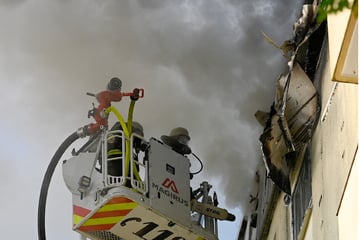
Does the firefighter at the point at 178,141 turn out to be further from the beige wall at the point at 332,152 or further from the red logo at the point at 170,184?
the beige wall at the point at 332,152

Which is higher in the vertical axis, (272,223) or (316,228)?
(272,223)

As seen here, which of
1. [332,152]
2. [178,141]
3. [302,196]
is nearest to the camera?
[332,152]

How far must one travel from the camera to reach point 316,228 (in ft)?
23.4

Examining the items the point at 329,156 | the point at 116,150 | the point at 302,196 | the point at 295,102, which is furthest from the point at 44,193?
the point at 329,156

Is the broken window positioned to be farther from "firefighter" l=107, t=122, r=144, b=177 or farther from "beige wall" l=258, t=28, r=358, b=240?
"firefighter" l=107, t=122, r=144, b=177

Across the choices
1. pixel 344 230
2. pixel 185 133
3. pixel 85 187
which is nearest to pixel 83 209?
pixel 85 187

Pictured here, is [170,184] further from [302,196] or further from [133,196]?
[302,196]

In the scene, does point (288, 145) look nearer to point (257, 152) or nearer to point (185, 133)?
point (185, 133)

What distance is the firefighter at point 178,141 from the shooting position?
949cm

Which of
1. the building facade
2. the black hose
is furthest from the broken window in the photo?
the black hose

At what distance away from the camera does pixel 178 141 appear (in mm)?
9539

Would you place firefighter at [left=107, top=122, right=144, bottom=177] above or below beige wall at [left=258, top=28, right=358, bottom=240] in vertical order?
above

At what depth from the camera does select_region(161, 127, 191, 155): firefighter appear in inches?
374

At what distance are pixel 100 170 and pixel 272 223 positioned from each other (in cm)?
258
